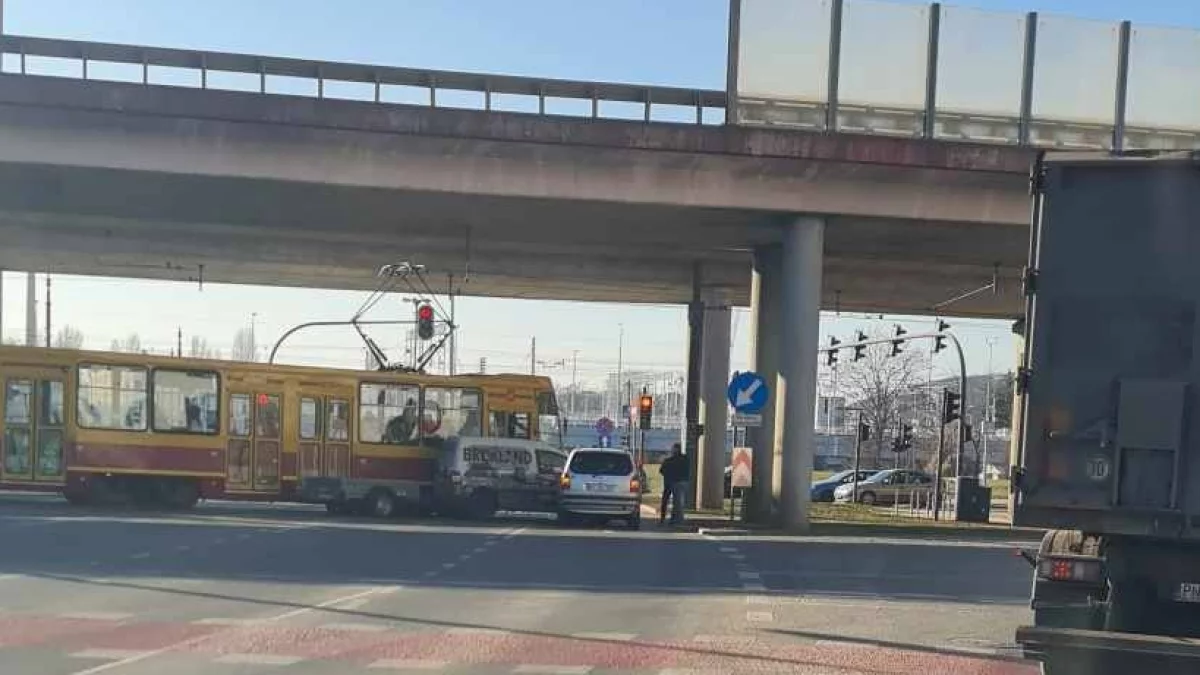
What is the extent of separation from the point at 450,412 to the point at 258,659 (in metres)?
19.6

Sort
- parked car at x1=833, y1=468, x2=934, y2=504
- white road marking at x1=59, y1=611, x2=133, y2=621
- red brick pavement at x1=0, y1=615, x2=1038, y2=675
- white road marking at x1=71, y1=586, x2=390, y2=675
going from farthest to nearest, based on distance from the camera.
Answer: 1. parked car at x1=833, y1=468, x2=934, y2=504
2. white road marking at x1=59, y1=611, x2=133, y2=621
3. red brick pavement at x1=0, y1=615, x2=1038, y2=675
4. white road marking at x1=71, y1=586, x2=390, y2=675

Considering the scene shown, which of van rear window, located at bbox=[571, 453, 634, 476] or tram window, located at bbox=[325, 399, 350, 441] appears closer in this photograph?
van rear window, located at bbox=[571, 453, 634, 476]

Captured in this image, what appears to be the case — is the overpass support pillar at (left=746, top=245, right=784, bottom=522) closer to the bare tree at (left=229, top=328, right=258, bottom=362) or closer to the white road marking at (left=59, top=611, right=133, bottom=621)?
the white road marking at (left=59, top=611, right=133, bottom=621)

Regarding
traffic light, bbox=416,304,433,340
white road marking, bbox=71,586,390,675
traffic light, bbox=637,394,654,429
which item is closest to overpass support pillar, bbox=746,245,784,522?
traffic light, bbox=637,394,654,429

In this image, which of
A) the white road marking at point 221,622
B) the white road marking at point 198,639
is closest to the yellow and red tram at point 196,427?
the white road marking at point 198,639

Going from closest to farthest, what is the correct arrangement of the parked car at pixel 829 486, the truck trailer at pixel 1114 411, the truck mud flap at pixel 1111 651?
the truck mud flap at pixel 1111 651 < the truck trailer at pixel 1114 411 < the parked car at pixel 829 486

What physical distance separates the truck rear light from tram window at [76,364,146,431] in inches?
892

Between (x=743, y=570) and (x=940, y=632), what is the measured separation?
18.8 feet

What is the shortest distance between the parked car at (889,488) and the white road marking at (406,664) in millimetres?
40326

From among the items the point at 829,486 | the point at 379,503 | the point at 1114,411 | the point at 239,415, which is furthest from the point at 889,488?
the point at 1114,411

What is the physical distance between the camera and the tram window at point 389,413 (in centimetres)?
2847

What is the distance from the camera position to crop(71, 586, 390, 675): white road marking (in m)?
9.32

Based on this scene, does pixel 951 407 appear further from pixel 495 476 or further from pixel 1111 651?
pixel 1111 651

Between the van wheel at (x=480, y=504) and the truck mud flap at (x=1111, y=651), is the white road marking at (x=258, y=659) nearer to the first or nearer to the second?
the truck mud flap at (x=1111, y=651)
